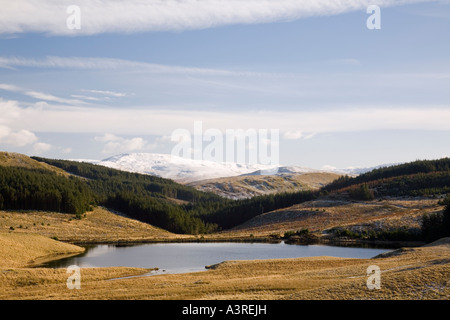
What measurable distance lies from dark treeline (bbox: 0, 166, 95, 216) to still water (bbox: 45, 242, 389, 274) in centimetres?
4052

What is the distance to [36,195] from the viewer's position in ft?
422

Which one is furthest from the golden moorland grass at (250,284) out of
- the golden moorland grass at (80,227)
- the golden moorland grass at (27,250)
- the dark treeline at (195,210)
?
the dark treeline at (195,210)

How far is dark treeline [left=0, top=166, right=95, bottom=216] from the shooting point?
124250 mm

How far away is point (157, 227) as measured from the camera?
151 meters

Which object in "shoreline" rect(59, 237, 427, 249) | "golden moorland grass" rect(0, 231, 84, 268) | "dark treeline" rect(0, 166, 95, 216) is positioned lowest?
"shoreline" rect(59, 237, 427, 249)

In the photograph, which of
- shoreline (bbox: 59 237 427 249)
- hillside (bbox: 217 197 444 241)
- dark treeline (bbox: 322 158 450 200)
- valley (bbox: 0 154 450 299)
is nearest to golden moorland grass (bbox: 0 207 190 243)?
valley (bbox: 0 154 450 299)

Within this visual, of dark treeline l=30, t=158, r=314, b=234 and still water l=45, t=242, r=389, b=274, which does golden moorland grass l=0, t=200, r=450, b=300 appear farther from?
dark treeline l=30, t=158, r=314, b=234

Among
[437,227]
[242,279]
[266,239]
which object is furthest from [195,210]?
[242,279]

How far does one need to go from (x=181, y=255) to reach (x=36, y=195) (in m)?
69.4

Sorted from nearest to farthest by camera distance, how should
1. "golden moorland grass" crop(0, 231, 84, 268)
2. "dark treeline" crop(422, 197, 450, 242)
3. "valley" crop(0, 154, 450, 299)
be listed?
"valley" crop(0, 154, 450, 299)
"golden moorland grass" crop(0, 231, 84, 268)
"dark treeline" crop(422, 197, 450, 242)

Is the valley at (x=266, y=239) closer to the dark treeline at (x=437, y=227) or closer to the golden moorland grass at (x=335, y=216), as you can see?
the golden moorland grass at (x=335, y=216)
